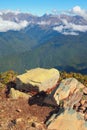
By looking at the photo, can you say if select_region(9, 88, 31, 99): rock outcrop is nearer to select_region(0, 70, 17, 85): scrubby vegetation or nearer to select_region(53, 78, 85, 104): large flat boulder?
select_region(53, 78, 85, 104): large flat boulder

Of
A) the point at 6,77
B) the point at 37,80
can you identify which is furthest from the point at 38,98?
the point at 6,77

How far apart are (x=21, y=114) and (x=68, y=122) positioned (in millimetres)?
5650

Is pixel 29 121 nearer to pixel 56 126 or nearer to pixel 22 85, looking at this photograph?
pixel 56 126

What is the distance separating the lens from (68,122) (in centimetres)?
3003

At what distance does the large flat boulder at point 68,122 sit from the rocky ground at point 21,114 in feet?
4.18

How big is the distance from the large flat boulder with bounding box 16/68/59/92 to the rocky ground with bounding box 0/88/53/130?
2203 millimetres

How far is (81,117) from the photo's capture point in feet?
101

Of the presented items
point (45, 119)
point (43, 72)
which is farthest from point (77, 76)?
point (45, 119)

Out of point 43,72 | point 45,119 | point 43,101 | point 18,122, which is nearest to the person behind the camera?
point 18,122

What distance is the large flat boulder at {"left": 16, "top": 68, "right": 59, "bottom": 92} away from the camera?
122ft

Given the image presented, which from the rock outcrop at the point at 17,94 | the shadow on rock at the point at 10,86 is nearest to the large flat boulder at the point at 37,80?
the rock outcrop at the point at 17,94

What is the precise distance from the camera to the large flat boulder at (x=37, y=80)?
122 feet

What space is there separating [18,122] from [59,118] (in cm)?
410

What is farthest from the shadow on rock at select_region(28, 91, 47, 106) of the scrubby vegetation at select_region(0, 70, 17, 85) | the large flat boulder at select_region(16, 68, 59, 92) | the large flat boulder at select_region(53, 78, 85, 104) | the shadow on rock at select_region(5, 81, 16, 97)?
the scrubby vegetation at select_region(0, 70, 17, 85)
